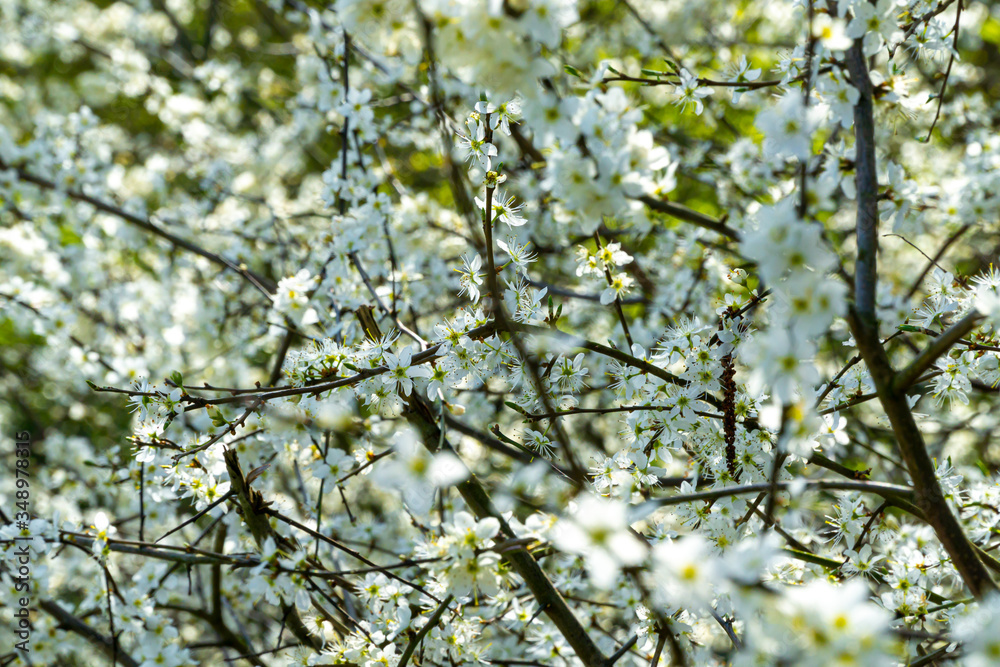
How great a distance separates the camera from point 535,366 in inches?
58.1

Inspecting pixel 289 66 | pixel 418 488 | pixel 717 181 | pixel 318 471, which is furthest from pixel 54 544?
pixel 289 66

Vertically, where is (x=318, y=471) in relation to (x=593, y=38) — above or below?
below

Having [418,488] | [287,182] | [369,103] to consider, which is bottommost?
[418,488]

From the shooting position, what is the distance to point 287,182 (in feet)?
22.2

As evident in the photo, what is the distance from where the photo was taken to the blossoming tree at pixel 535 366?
47.7 inches

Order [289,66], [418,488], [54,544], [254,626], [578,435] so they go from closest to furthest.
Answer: [418,488] → [54,544] → [254,626] → [578,435] → [289,66]

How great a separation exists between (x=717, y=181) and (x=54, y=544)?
3.59 m

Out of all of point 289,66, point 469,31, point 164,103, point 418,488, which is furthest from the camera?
point 289,66

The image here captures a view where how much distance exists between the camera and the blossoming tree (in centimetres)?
121

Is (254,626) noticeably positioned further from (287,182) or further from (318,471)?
(287,182)

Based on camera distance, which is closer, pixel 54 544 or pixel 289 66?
pixel 54 544

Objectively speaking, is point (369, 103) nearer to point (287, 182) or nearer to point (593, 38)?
point (593, 38)

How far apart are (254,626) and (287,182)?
4.26m


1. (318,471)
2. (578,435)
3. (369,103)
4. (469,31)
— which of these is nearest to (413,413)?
(318,471)
